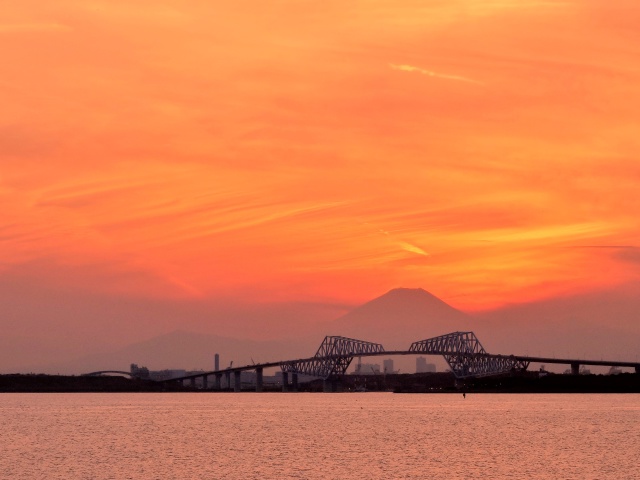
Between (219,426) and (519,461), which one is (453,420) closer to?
(219,426)

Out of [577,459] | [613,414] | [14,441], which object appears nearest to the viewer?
[577,459]

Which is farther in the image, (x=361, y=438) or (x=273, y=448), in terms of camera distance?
(x=361, y=438)

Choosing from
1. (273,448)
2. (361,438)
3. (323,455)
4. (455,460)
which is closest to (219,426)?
(361,438)

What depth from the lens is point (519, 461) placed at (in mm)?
Answer: 75562

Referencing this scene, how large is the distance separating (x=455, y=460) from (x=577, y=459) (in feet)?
28.6

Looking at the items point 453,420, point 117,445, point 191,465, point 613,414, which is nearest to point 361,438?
point 117,445

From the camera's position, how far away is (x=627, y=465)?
7181cm

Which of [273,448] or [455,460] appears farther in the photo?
[273,448]

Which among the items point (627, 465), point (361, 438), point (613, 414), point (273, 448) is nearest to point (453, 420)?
point (613, 414)

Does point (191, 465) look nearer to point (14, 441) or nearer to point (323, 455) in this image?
point (323, 455)

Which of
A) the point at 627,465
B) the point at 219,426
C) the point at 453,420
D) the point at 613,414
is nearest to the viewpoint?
the point at 627,465

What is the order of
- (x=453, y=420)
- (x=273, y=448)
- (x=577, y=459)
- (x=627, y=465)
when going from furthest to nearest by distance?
(x=453, y=420), (x=273, y=448), (x=577, y=459), (x=627, y=465)

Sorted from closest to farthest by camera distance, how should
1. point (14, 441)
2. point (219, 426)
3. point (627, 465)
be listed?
1. point (627, 465)
2. point (14, 441)
3. point (219, 426)

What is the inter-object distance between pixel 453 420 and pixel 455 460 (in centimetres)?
6111
